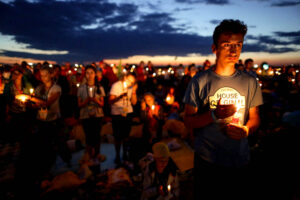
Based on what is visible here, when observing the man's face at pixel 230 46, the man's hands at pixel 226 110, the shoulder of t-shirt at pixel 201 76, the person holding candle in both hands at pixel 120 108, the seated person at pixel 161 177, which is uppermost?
the man's face at pixel 230 46

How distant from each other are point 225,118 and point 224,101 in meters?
0.15

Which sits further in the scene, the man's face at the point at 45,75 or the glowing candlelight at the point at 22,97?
the man's face at the point at 45,75

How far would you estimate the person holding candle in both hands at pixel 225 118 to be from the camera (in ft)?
5.24

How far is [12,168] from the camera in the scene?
4625 millimetres

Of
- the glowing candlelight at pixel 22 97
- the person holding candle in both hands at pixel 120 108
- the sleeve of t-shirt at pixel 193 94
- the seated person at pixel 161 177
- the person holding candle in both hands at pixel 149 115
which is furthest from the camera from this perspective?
the person holding candle in both hands at pixel 149 115

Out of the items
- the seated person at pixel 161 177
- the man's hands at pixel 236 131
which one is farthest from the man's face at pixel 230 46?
the seated person at pixel 161 177

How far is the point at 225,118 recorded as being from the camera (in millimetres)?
1585

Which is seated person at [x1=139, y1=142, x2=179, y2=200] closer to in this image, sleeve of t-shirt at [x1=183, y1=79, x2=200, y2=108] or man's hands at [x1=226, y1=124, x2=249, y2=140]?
sleeve of t-shirt at [x1=183, y1=79, x2=200, y2=108]

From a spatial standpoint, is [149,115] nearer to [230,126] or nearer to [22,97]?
[22,97]

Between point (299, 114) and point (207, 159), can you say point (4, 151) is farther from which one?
point (299, 114)

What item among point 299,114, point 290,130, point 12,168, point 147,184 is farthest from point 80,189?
point 299,114

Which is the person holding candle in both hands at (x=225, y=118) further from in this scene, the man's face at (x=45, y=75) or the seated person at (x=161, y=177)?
the man's face at (x=45, y=75)

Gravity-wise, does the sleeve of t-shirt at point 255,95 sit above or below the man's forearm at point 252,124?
above

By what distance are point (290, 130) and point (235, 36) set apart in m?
4.24
